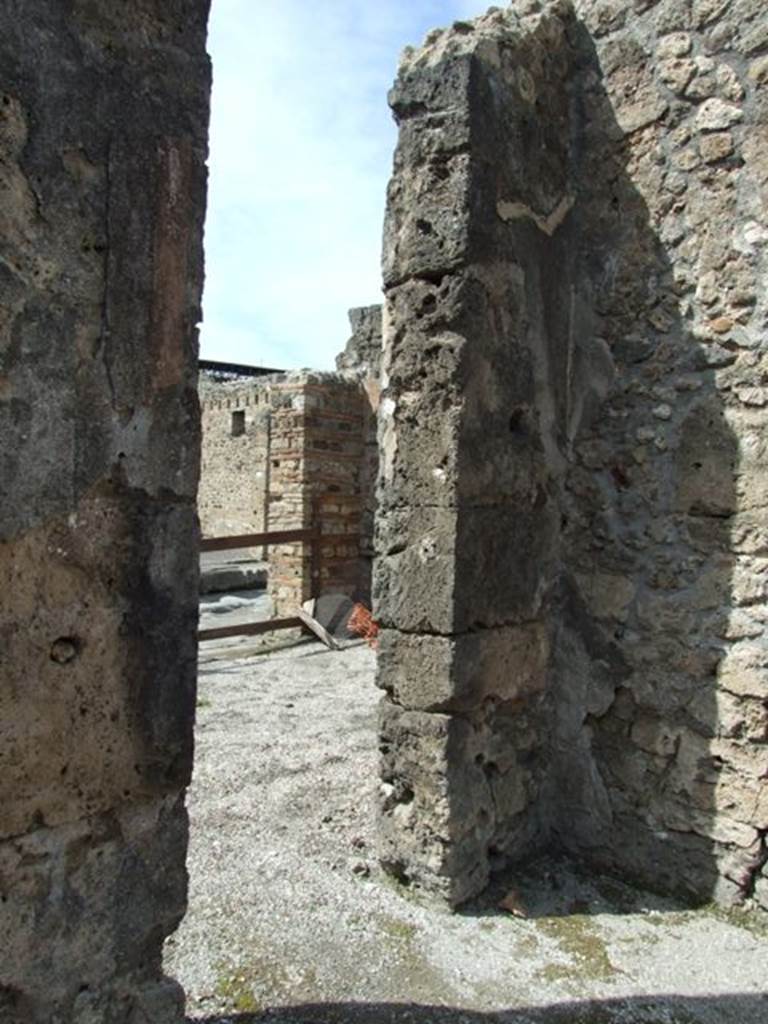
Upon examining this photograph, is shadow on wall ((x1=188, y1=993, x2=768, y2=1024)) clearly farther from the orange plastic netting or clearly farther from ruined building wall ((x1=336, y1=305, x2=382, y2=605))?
ruined building wall ((x1=336, y1=305, x2=382, y2=605))

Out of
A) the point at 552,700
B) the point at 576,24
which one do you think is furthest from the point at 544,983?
the point at 576,24

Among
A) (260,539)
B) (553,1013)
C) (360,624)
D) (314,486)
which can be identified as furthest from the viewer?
(314,486)

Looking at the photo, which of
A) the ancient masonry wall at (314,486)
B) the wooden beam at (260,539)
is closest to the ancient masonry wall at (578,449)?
the wooden beam at (260,539)

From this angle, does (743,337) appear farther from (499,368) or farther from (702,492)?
(499,368)

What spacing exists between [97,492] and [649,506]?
2425 mm

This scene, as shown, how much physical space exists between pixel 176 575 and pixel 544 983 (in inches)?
75.6

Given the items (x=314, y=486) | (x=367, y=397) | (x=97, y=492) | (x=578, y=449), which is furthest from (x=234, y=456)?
(x=97, y=492)

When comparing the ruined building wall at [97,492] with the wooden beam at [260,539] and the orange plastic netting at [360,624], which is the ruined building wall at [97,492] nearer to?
the wooden beam at [260,539]

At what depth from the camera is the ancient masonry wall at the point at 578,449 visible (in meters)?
3.09

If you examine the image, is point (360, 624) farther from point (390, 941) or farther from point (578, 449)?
point (390, 941)

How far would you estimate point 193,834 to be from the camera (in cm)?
361

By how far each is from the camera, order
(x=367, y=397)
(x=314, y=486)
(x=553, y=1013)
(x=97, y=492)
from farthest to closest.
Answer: (x=367, y=397), (x=314, y=486), (x=553, y=1013), (x=97, y=492)

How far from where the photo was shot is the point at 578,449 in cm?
360

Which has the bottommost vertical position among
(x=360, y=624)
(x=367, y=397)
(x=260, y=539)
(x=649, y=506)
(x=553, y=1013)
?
(x=553, y=1013)
